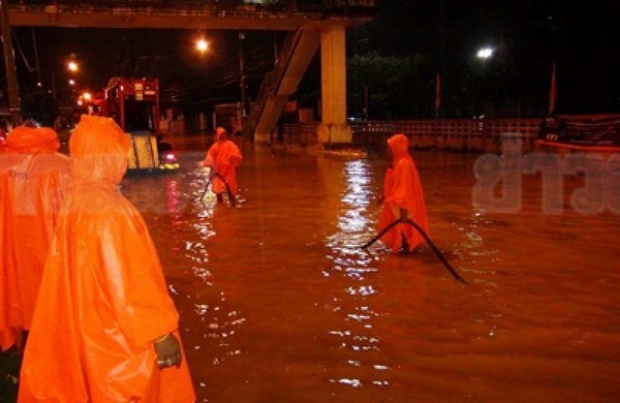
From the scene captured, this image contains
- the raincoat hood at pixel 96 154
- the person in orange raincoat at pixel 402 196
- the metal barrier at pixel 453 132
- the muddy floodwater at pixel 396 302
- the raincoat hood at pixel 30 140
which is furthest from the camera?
the metal barrier at pixel 453 132

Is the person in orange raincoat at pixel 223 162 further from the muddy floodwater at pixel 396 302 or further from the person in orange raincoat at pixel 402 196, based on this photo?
the person in orange raincoat at pixel 402 196

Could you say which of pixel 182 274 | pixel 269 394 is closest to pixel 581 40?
pixel 182 274

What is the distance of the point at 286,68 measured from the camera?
31172mm

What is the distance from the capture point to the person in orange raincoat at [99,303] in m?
2.68

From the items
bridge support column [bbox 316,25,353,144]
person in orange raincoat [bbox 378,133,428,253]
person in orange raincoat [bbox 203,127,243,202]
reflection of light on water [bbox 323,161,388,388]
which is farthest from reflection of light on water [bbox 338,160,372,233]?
bridge support column [bbox 316,25,353,144]

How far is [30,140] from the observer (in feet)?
15.0

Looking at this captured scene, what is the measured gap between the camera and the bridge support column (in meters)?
27.8

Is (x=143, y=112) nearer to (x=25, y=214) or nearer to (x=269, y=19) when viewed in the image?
(x=269, y=19)

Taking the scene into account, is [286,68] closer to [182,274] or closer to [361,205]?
[361,205]

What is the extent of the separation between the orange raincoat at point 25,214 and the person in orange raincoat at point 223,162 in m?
7.73

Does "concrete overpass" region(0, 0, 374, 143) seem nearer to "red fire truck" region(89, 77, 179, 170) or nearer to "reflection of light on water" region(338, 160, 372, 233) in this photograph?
"red fire truck" region(89, 77, 179, 170)

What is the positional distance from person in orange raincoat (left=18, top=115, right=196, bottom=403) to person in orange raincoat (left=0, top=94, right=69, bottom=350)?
173 centimetres

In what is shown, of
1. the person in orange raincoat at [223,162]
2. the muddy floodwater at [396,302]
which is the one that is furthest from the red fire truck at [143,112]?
the muddy floodwater at [396,302]

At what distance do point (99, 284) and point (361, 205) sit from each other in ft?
32.9
